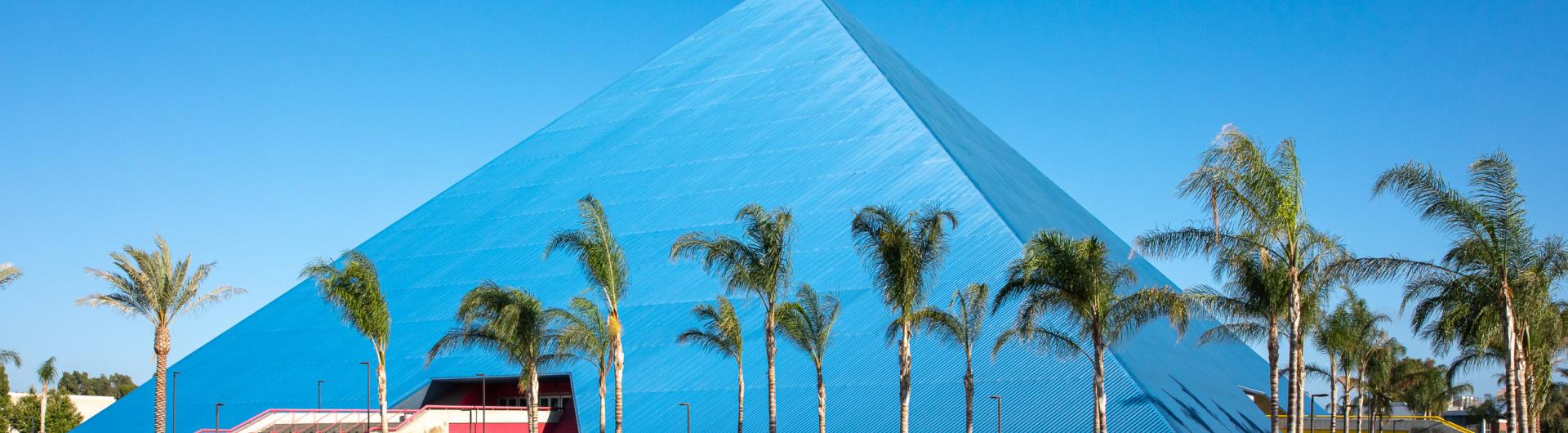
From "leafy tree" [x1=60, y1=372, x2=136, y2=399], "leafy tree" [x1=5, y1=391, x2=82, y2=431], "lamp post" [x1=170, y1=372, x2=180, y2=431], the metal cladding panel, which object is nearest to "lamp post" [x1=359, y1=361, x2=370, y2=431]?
the metal cladding panel

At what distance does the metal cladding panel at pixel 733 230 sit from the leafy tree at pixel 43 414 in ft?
108

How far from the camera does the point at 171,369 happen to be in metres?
49.7

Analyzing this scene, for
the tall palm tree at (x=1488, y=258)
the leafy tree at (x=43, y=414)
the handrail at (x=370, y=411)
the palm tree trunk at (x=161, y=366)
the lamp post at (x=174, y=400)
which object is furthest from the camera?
the leafy tree at (x=43, y=414)

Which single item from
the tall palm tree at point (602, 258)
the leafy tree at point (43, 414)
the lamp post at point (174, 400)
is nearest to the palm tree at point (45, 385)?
the leafy tree at point (43, 414)

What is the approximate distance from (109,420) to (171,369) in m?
3.25

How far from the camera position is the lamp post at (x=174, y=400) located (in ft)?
147

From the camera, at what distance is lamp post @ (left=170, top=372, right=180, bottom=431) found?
44719mm

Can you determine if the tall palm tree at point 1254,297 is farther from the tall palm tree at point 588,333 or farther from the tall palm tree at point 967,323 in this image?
the tall palm tree at point 588,333

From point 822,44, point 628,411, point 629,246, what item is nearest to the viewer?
point 628,411

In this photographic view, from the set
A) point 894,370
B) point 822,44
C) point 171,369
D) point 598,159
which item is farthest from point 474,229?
point 894,370

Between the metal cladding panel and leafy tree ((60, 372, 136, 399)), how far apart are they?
106 metres

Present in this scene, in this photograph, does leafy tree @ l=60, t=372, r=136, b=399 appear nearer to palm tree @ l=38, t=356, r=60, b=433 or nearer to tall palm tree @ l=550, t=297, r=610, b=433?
palm tree @ l=38, t=356, r=60, b=433

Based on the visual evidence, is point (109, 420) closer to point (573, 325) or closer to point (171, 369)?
point (171, 369)

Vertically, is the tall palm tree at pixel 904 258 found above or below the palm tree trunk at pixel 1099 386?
above
